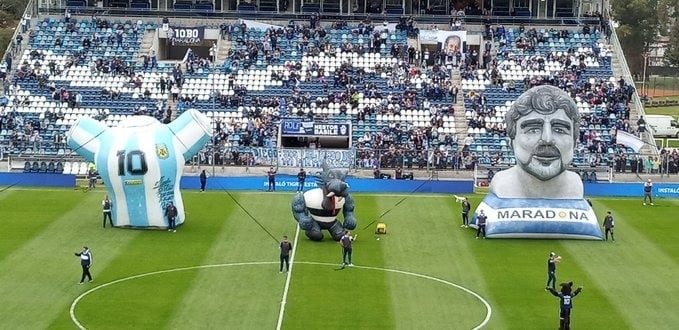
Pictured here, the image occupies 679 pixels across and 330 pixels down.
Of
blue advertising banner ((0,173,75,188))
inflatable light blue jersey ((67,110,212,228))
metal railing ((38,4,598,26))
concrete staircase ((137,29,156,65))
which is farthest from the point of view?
metal railing ((38,4,598,26))

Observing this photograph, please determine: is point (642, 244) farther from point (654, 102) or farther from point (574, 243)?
point (654, 102)

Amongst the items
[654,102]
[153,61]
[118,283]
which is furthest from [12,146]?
[654,102]

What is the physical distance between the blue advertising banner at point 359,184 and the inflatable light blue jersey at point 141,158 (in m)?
11.6

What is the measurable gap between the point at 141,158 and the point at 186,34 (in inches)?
1317

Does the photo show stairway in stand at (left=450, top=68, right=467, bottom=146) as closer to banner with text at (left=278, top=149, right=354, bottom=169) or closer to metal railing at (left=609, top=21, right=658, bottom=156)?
banner with text at (left=278, top=149, right=354, bottom=169)

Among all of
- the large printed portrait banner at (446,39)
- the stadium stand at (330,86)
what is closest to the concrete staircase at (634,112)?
the stadium stand at (330,86)

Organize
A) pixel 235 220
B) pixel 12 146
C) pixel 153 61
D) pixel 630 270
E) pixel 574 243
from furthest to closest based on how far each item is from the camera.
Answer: pixel 153 61 < pixel 12 146 < pixel 235 220 < pixel 574 243 < pixel 630 270

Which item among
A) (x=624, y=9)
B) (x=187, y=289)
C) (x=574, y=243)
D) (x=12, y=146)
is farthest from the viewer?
(x=624, y=9)

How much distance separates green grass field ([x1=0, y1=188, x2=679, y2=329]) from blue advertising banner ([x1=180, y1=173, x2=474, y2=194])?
6.37 meters

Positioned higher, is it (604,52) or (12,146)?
(604,52)

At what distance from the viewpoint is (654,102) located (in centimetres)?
11456

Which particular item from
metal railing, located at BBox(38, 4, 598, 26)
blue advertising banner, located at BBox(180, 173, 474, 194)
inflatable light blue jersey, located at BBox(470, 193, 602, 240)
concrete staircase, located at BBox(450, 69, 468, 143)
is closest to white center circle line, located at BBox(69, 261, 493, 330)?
inflatable light blue jersey, located at BBox(470, 193, 602, 240)

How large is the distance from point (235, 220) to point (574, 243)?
43.8 feet

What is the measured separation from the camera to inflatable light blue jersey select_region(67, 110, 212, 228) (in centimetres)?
4388
